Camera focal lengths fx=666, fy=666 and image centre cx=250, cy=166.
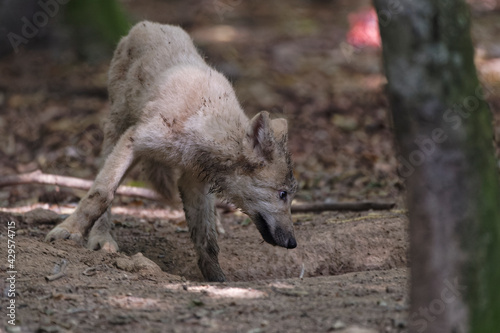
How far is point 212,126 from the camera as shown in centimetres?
612

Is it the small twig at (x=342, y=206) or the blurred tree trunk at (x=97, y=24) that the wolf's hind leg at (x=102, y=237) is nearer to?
the small twig at (x=342, y=206)

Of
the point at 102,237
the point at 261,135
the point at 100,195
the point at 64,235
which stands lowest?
the point at 102,237

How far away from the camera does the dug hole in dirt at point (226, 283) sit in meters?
4.34

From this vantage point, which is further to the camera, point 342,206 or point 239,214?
point 239,214

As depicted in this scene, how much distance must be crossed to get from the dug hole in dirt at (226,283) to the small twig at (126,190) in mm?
144

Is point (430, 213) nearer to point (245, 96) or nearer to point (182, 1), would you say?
point (245, 96)

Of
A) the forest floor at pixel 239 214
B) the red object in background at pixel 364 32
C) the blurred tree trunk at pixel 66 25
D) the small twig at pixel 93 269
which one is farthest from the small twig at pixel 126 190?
the red object in background at pixel 364 32

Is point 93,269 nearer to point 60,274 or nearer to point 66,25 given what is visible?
point 60,274

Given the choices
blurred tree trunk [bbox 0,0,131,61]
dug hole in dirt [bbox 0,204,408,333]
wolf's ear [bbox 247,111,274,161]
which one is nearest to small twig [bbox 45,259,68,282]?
dug hole in dirt [bbox 0,204,408,333]

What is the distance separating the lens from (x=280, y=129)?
633 cm

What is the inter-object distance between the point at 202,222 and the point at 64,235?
1.39 meters

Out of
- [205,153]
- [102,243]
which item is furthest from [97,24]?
[205,153]

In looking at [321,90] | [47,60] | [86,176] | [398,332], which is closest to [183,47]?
[86,176]

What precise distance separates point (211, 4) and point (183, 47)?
487 inches
